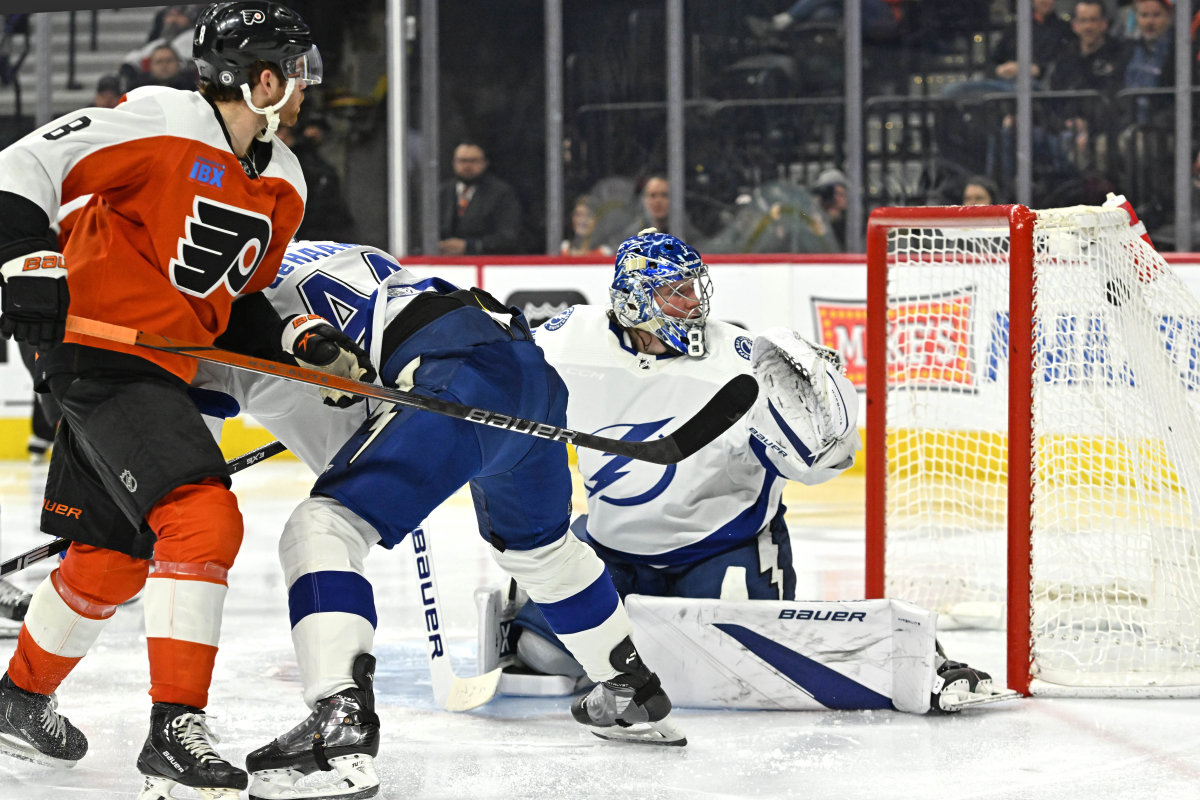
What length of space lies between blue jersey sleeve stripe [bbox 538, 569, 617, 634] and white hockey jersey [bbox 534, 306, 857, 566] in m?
0.42

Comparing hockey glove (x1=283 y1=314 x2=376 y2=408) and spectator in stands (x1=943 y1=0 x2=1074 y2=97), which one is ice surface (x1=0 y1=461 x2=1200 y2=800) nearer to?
hockey glove (x1=283 y1=314 x2=376 y2=408)

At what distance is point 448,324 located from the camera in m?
2.04

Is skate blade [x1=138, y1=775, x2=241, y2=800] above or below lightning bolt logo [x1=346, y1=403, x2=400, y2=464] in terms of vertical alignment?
below

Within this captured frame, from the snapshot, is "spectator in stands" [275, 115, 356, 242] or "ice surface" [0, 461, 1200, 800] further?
"spectator in stands" [275, 115, 356, 242]

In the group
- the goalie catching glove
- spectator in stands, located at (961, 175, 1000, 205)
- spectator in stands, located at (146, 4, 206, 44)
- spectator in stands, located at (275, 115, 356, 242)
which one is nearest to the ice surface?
the goalie catching glove

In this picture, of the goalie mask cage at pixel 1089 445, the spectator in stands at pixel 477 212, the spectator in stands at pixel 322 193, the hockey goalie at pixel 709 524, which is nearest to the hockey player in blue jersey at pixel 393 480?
the hockey goalie at pixel 709 524

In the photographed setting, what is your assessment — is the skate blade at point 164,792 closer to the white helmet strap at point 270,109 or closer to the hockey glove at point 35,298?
the hockey glove at point 35,298

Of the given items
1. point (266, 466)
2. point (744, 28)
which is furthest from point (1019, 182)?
point (266, 466)

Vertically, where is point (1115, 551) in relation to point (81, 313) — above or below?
below

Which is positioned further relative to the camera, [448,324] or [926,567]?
[926,567]

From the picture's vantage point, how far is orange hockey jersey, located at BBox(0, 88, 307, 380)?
185cm

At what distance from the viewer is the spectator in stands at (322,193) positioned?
22.7 feet

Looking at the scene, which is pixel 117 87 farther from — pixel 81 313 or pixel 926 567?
pixel 81 313

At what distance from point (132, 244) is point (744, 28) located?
196 inches
